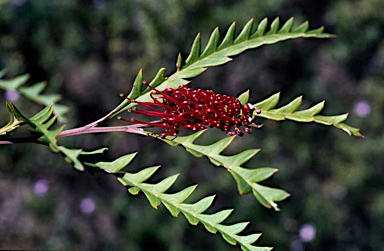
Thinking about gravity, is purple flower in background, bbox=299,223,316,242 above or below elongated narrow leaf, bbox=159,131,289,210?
below

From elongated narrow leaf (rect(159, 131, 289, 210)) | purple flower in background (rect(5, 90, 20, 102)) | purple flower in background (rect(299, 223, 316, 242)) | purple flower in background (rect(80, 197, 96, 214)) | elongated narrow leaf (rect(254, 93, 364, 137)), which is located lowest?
purple flower in background (rect(299, 223, 316, 242))

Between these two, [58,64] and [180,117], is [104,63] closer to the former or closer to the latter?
[58,64]

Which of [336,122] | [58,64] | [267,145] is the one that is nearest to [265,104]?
[336,122]

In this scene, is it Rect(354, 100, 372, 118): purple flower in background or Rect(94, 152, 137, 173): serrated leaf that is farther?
Rect(354, 100, 372, 118): purple flower in background

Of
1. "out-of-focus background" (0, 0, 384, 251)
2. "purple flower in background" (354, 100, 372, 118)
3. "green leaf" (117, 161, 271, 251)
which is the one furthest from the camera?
"purple flower in background" (354, 100, 372, 118)

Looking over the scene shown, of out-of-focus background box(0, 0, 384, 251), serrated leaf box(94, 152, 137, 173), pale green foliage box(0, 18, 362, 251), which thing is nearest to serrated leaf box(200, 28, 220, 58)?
pale green foliage box(0, 18, 362, 251)

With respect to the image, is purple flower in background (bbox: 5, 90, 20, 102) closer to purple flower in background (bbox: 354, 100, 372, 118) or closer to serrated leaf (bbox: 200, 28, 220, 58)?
purple flower in background (bbox: 354, 100, 372, 118)

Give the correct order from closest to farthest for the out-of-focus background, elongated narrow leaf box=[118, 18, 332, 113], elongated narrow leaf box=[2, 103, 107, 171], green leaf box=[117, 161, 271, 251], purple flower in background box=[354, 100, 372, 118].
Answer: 1. elongated narrow leaf box=[2, 103, 107, 171]
2. green leaf box=[117, 161, 271, 251]
3. elongated narrow leaf box=[118, 18, 332, 113]
4. the out-of-focus background
5. purple flower in background box=[354, 100, 372, 118]
